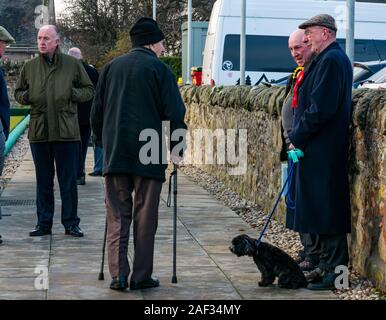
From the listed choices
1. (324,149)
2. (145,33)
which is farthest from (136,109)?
(324,149)

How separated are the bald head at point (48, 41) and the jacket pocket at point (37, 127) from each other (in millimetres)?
570

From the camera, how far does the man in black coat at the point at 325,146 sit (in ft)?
23.5

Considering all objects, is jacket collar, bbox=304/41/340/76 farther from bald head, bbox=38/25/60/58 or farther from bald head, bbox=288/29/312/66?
bald head, bbox=38/25/60/58

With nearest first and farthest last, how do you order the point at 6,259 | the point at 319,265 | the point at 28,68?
1. the point at 319,265
2. the point at 6,259
3. the point at 28,68

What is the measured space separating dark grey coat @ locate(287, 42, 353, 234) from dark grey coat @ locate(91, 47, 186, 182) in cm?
93

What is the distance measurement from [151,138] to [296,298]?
4.91ft

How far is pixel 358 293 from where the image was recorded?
23.2 feet

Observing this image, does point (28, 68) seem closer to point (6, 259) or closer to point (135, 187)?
point (6, 259)

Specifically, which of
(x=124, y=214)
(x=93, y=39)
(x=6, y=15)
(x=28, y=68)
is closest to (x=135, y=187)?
(x=124, y=214)

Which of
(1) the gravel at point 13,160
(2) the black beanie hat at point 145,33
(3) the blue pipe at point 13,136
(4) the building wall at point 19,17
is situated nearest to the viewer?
(2) the black beanie hat at point 145,33

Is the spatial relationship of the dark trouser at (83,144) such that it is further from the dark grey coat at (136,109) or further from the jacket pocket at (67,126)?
the dark grey coat at (136,109)

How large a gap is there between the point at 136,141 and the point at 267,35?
18.2 metres

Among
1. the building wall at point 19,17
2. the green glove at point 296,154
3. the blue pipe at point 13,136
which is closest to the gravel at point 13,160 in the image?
the blue pipe at point 13,136

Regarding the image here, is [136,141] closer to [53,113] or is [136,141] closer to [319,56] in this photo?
[319,56]
